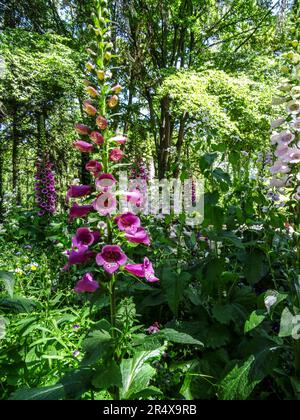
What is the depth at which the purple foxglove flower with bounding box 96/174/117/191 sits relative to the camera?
1618 mm

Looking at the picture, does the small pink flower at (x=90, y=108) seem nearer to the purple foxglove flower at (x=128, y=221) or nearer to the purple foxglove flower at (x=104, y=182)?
the purple foxglove flower at (x=104, y=182)

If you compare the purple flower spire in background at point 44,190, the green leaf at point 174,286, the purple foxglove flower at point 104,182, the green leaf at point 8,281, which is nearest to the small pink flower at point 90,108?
the purple foxglove flower at point 104,182

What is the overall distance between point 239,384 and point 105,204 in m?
1.12

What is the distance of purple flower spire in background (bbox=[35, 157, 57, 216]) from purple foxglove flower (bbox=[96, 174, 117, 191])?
522 centimetres

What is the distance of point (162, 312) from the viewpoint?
128 inches

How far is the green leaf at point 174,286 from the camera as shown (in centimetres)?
247

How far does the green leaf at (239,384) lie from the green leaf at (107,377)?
0.65 metres

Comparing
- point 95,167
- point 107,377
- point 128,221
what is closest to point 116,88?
point 95,167

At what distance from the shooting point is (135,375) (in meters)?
1.81

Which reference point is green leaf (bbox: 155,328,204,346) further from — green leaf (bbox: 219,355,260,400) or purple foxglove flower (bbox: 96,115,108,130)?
purple foxglove flower (bbox: 96,115,108,130)

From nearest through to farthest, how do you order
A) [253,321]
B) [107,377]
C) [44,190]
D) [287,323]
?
1. [107,377]
2. [287,323]
3. [253,321]
4. [44,190]

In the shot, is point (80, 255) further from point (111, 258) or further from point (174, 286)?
point (174, 286)

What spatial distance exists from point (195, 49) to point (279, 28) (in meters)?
7.05
